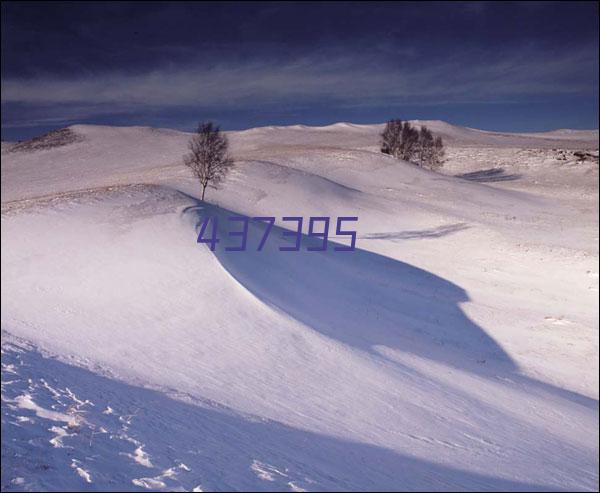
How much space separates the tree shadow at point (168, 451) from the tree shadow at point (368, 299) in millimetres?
5852

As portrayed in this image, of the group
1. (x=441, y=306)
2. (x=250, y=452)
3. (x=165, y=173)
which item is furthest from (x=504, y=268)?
(x=165, y=173)

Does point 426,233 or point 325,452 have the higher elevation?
point 426,233

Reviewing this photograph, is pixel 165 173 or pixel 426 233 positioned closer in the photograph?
pixel 426 233

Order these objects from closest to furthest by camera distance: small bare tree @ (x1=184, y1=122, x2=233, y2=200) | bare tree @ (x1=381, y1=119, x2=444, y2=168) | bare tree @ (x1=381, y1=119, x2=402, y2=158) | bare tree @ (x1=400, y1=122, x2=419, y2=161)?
small bare tree @ (x1=184, y1=122, x2=233, y2=200)
bare tree @ (x1=400, y1=122, x2=419, y2=161)
bare tree @ (x1=381, y1=119, x2=444, y2=168)
bare tree @ (x1=381, y1=119, x2=402, y2=158)

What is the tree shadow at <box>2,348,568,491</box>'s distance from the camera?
514cm

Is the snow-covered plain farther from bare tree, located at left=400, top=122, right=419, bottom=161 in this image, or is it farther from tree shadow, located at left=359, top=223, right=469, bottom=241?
bare tree, located at left=400, top=122, right=419, bottom=161

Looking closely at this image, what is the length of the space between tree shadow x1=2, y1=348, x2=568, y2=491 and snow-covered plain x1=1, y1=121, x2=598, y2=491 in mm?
37

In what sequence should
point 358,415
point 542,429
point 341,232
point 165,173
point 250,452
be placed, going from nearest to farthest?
point 250,452 < point 358,415 < point 542,429 < point 341,232 < point 165,173

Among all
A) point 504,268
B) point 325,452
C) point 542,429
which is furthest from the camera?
point 504,268

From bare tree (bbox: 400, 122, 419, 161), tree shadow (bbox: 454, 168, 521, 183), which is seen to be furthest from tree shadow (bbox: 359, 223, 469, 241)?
bare tree (bbox: 400, 122, 419, 161)

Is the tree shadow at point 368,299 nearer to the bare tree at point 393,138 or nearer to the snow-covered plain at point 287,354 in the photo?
the snow-covered plain at point 287,354

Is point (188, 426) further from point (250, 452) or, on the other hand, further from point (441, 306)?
point (441, 306)

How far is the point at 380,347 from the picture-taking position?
13328mm

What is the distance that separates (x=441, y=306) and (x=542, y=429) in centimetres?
852
